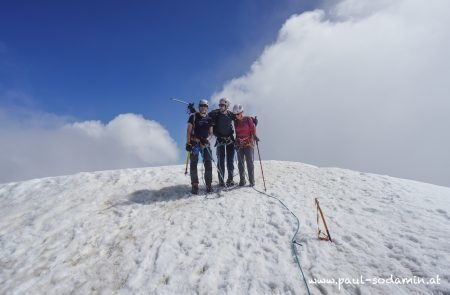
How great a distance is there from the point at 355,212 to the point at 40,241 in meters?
10.3

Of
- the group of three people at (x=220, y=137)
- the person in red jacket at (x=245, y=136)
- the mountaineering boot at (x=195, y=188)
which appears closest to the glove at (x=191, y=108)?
the group of three people at (x=220, y=137)

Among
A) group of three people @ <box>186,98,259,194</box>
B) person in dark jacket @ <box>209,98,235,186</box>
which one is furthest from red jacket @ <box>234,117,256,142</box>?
person in dark jacket @ <box>209,98,235,186</box>

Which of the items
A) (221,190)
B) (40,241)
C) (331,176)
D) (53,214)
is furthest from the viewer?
(331,176)

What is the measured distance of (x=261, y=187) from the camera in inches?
475

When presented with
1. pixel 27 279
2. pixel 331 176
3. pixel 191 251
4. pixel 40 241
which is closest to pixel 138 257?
pixel 191 251

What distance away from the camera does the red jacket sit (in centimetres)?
1198

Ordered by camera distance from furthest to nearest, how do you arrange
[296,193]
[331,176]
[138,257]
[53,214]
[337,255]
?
[331,176]
[296,193]
[53,214]
[138,257]
[337,255]

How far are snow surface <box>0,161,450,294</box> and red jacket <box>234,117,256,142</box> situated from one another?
2438 millimetres

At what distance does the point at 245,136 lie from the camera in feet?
39.3

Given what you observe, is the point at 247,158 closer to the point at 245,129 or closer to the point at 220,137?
the point at 245,129

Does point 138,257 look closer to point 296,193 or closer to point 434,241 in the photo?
point 296,193

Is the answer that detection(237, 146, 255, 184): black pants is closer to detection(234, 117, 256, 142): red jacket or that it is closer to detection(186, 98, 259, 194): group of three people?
detection(186, 98, 259, 194): group of three people

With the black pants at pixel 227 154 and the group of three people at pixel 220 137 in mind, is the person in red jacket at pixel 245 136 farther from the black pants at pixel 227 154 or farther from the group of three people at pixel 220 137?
the black pants at pixel 227 154

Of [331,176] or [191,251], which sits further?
[331,176]
